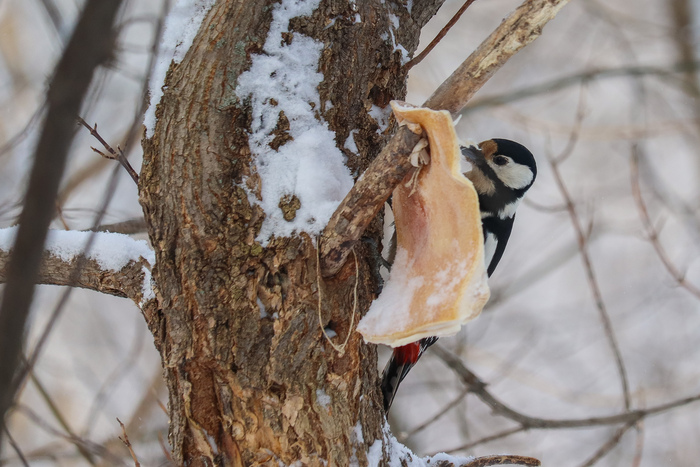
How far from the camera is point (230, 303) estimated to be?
1448 mm

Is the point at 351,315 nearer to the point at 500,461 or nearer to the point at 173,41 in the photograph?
the point at 500,461

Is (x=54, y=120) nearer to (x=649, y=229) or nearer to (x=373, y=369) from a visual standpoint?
(x=373, y=369)

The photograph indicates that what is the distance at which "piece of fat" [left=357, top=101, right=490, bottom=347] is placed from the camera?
1240 mm

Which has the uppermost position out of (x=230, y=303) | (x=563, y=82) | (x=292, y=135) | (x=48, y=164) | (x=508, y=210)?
(x=563, y=82)

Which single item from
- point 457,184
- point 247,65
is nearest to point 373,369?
point 457,184

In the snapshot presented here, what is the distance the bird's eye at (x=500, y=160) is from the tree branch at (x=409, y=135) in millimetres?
1220

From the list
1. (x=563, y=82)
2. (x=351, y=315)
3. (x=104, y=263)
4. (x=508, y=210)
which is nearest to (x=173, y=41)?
(x=104, y=263)

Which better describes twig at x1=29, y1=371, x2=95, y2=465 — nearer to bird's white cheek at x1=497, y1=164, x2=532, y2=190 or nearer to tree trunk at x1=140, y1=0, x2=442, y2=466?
tree trunk at x1=140, y1=0, x2=442, y2=466

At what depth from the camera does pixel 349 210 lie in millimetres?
1357

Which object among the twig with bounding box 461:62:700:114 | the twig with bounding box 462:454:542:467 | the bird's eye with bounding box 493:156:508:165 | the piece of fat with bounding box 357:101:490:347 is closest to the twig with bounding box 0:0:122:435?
the piece of fat with bounding box 357:101:490:347

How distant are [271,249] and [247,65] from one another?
0.48 metres

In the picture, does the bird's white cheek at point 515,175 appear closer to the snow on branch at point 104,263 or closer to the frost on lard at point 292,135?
the frost on lard at point 292,135

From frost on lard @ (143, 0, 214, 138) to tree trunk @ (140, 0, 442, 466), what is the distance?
3 centimetres

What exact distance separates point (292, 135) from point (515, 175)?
1306 mm
